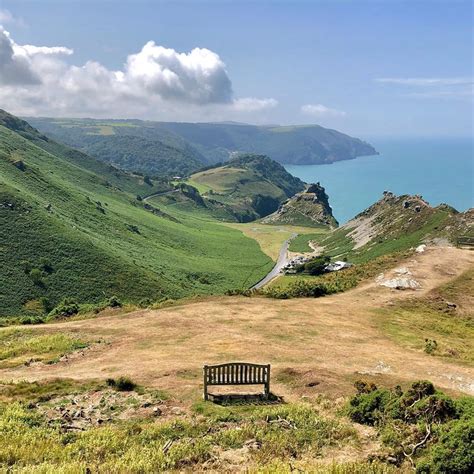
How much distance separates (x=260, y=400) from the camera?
68.7 ft

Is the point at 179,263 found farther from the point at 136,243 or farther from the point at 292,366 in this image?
the point at 292,366

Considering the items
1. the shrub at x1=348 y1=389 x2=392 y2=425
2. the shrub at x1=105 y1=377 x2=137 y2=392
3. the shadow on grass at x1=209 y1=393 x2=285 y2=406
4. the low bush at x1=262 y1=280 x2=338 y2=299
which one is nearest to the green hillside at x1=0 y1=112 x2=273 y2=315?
the low bush at x1=262 y1=280 x2=338 y2=299

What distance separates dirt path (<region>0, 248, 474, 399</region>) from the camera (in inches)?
939

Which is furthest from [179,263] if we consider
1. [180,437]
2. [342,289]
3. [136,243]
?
[180,437]

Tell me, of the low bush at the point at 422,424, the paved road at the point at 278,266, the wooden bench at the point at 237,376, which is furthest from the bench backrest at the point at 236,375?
the paved road at the point at 278,266

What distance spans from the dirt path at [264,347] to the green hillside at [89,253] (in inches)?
1548

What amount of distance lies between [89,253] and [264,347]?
65293 mm

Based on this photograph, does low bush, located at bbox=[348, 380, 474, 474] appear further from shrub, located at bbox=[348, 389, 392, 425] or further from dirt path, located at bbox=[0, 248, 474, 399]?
dirt path, located at bbox=[0, 248, 474, 399]

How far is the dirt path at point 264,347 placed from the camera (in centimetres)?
2386

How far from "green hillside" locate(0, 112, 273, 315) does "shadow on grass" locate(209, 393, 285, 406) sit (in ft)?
174

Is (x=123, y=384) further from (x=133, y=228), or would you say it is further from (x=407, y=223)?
(x=407, y=223)

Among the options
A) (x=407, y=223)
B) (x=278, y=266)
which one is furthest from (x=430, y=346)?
(x=407, y=223)

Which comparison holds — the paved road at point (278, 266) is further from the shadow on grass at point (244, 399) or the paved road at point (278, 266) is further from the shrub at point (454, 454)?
the shrub at point (454, 454)

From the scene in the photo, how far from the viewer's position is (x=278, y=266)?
14212 centimetres
